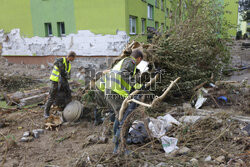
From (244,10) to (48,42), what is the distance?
2051 centimetres

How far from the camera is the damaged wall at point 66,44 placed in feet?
35.6

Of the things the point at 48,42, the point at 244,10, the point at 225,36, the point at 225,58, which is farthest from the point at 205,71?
the point at 244,10

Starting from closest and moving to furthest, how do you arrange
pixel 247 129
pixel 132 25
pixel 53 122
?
1. pixel 247 129
2. pixel 53 122
3. pixel 132 25

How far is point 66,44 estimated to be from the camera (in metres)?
11.8

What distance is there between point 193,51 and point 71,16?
8152 mm

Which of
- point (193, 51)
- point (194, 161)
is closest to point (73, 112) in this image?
point (194, 161)

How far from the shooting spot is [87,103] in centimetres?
508

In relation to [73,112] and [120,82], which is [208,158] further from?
[73,112]

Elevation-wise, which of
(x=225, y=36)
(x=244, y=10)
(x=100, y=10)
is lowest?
(x=225, y=36)

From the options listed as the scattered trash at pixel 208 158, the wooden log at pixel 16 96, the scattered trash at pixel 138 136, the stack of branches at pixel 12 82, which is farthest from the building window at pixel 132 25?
the scattered trash at pixel 208 158

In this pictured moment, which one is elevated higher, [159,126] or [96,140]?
[159,126]

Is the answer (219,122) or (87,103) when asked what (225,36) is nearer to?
(219,122)

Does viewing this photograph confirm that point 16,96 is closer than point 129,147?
No

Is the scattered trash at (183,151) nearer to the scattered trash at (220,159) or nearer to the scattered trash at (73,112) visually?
the scattered trash at (220,159)
